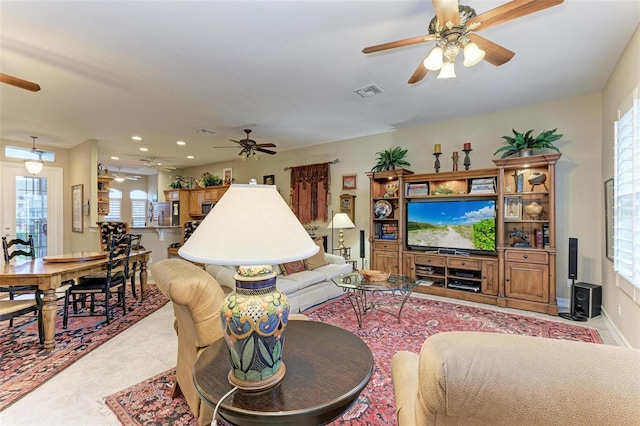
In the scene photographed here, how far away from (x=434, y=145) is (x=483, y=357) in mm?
4755

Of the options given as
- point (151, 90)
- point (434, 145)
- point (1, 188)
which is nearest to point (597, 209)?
point (434, 145)

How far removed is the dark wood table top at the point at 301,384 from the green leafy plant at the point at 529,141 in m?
3.77

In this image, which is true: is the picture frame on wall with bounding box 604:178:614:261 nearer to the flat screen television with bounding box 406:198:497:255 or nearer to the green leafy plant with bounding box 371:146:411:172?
the flat screen television with bounding box 406:198:497:255

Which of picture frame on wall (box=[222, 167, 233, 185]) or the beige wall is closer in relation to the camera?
the beige wall

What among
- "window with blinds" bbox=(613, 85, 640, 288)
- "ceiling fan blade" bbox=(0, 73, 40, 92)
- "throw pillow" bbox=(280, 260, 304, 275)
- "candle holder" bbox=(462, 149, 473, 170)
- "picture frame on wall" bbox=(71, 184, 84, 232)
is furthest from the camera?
"picture frame on wall" bbox=(71, 184, 84, 232)

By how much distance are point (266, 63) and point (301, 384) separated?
2886 mm

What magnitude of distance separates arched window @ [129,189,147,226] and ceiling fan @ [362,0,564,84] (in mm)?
11313

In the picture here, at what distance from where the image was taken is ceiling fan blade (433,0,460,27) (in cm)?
174

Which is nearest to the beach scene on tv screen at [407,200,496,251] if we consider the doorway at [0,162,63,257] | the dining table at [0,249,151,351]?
the dining table at [0,249,151,351]

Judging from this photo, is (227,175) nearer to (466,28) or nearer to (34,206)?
(34,206)

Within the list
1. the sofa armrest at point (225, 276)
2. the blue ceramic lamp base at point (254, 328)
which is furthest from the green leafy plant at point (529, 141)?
the blue ceramic lamp base at point (254, 328)

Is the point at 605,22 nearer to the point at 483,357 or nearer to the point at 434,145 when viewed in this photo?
the point at 434,145

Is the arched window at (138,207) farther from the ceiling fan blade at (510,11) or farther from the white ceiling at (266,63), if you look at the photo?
the ceiling fan blade at (510,11)

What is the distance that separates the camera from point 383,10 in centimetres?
220
